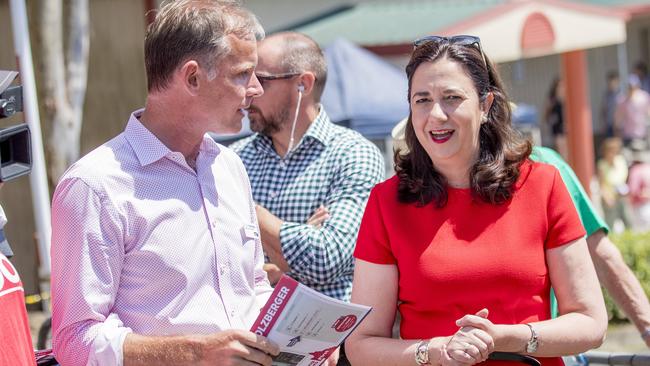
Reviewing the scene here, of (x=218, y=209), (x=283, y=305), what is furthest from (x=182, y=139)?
(x=283, y=305)

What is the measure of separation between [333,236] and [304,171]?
0.39 meters

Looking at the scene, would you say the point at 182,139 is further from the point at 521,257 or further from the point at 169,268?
the point at 521,257

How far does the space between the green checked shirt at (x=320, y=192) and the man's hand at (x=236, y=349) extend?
48.8 inches

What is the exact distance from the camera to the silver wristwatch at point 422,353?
10.6ft

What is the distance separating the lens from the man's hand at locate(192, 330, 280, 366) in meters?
2.82

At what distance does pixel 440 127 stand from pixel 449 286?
0.50 metres

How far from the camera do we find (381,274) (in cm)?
338

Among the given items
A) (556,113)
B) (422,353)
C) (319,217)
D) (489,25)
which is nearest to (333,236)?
(319,217)

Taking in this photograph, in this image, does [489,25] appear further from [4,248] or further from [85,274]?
[4,248]

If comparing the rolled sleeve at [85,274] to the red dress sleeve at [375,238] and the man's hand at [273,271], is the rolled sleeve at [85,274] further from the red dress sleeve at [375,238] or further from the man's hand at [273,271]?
the man's hand at [273,271]

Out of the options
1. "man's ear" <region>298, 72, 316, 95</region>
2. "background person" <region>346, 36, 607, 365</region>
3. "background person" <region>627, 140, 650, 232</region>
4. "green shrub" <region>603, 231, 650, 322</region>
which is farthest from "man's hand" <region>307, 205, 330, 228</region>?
"background person" <region>627, 140, 650, 232</region>

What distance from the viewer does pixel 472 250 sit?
3.30 metres

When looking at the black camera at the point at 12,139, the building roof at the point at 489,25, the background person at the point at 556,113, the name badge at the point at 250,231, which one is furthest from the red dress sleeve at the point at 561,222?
the background person at the point at 556,113

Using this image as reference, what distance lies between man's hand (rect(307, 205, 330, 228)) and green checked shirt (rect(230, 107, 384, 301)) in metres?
0.02
